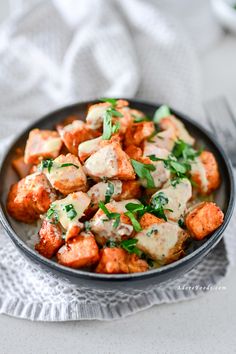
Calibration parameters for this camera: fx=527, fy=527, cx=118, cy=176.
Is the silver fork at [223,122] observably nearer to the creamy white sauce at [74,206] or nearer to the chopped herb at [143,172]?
the chopped herb at [143,172]

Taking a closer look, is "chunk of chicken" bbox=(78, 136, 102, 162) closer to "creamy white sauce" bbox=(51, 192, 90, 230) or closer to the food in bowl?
the food in bowl

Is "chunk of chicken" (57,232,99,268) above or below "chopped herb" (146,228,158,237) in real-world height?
above

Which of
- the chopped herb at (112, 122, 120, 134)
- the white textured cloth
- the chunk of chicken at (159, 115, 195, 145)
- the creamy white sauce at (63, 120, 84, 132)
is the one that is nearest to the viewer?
the chopped herb at (112, 122, 120, 134)

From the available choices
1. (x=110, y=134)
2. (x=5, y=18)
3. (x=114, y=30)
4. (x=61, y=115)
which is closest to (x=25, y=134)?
(x=61, y=115)

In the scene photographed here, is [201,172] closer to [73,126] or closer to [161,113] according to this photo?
[161,113]

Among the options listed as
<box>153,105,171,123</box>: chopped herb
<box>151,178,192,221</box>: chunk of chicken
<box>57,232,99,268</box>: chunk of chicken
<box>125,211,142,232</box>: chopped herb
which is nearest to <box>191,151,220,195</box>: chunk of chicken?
<box>151,178,192,221</box>: chunk of chicken

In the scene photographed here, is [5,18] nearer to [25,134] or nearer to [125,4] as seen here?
[125,4]

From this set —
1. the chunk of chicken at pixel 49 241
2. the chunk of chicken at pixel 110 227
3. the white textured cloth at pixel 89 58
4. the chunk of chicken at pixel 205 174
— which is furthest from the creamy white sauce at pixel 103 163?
the white textured cloth at pixel 89 58
